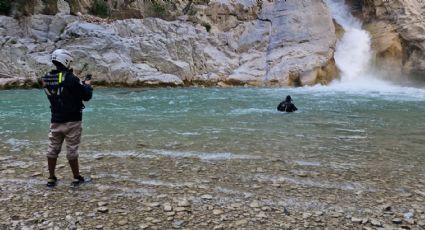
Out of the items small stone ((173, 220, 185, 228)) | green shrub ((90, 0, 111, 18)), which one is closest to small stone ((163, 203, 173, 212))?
small stone ((173, 220, 185, 228))

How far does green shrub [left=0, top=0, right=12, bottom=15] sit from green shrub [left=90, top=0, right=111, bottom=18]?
6.24 m

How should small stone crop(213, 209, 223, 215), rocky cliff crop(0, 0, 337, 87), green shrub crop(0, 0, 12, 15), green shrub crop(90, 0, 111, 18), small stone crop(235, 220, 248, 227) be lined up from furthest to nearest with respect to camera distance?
1. green shrub crop(90, 0, 111, 18)
2. green shrub crop(0, 0, 12, 15)
3. rocky cliff crop(0, 0, 337, 87)
4. small stone crop(213, 209, 223, 215)
5. small stone crop(235, 220, 248, 227)

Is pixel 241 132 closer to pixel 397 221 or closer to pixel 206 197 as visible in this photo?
pixel 206 197

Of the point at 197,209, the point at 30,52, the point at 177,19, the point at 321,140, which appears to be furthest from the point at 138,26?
the point at 197,209

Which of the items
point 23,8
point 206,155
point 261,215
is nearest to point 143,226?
point 261,215

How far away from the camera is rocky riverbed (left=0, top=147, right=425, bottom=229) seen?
4.55 m

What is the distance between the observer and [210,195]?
5.41 m

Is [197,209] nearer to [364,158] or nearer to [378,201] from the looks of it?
[378,201]

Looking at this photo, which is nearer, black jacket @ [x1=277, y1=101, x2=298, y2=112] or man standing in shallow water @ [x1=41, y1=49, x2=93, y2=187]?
man standing in shallow water @ [x1=41, y1=49, x2=93, y2=187]

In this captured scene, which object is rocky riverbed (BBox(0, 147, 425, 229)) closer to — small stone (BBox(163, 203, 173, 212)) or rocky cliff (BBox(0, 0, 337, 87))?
small stone (BBox(163, 203, 173, 212))

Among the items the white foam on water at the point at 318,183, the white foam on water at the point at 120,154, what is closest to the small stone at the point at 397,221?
the white foam on water at the point at 318,183

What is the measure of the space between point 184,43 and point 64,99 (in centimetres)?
2665

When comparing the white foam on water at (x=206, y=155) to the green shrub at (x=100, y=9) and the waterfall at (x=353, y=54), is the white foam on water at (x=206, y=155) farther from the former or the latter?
the green shrub at (x=100, y=9)

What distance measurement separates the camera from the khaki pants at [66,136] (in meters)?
5.54
